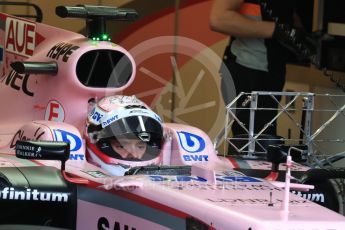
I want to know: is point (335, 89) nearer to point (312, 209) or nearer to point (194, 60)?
point (194, 60)

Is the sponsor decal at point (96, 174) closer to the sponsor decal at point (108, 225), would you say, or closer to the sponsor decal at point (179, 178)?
the sponsor decal at point (108, 225)

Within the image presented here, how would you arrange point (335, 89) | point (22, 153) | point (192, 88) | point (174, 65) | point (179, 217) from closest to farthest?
point (179, 217) < point (22, 153) < point (335, 89) < point (192, 88) < point (174, 65)

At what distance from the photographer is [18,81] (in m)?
6.47

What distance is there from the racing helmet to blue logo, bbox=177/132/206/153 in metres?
0.16

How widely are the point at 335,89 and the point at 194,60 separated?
139cm

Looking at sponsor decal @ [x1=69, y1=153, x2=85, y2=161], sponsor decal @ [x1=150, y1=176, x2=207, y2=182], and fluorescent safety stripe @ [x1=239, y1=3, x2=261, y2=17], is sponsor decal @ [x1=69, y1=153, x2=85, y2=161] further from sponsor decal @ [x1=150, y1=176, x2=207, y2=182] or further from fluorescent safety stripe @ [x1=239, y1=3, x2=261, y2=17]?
fluorescent safety stripe @ [x1=239, y1=3, x2=261, y2=17]

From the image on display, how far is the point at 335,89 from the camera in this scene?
7.75 metres

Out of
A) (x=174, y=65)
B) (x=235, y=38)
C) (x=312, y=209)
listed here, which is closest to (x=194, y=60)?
(x=174, y=65)

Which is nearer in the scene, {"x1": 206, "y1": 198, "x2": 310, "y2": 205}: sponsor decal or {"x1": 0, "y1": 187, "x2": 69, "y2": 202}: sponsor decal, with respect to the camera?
{"x1": 206, "y1": 198, "x2": 310, "y2": 205}: sponsor decal

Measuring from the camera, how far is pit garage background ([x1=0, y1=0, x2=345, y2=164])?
25.7 feet

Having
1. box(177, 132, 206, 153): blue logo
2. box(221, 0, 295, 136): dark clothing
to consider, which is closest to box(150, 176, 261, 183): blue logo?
box(177, 132, 206, 153): blue logo

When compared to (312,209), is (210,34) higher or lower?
higher

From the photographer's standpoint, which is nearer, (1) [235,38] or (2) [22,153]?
(2) [22,153]

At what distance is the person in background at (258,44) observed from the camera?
6.44 meters
